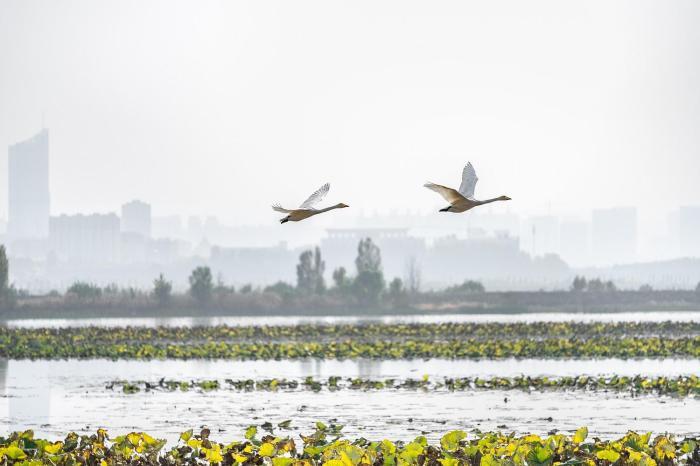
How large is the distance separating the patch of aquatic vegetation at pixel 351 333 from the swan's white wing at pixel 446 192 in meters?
37.6

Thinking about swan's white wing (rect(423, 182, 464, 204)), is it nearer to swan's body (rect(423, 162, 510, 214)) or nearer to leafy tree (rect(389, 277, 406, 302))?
swan's body (rect(423, 162, 510, 214))

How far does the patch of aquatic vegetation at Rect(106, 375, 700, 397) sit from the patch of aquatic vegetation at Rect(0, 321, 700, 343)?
60.8ft

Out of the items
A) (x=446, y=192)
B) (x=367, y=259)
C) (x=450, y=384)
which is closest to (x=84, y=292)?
(x=367, y=259)

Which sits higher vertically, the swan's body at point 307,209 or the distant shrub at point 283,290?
the distant shrub at point 283,290

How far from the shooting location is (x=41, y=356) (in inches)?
1750

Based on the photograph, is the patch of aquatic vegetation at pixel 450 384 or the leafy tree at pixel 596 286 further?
the leafy tree at pixel 596 286

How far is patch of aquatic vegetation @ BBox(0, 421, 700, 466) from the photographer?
1633 cm

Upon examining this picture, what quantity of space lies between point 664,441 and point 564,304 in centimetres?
9604

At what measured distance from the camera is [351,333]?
5516 cm

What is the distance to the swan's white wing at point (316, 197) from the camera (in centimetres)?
1347

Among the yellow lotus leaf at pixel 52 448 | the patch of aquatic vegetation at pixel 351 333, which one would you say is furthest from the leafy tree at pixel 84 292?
the yellow lotus leaf at pixel 52 448

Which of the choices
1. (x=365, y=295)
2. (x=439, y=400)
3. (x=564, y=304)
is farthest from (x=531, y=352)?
(x=564, y=304)

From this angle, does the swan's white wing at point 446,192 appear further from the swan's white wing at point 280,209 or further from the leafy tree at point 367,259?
the leafy tree at point 367,259

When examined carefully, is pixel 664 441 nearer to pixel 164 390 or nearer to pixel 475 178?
pixel 475 178
